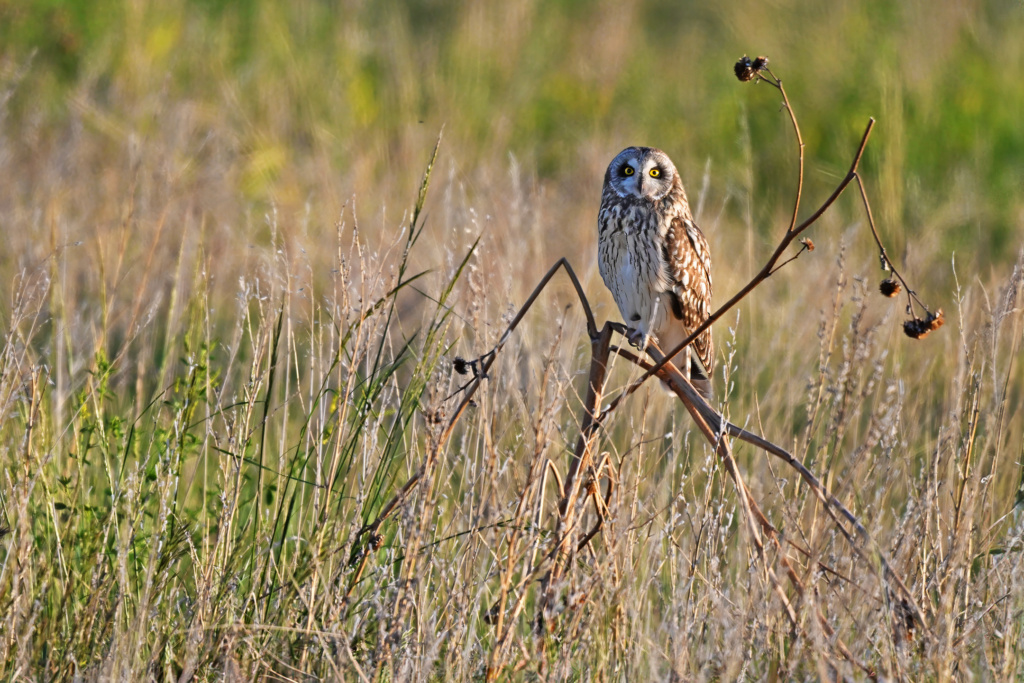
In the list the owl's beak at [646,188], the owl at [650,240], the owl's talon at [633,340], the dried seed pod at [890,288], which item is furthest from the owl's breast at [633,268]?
the dried seed pod at [890,288]

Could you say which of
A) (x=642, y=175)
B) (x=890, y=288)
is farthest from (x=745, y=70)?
(x=642, y=175)

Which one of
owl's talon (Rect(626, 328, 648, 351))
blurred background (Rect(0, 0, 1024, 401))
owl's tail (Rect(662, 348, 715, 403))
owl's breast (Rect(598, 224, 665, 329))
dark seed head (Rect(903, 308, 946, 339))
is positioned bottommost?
dark seed head (Rect(903, 308, 946, 339))

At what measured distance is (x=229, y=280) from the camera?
504 cm

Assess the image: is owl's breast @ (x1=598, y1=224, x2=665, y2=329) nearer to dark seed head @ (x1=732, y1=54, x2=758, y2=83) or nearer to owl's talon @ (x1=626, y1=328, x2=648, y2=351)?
owl's talon @ (x1=626, y1=328, x2=648, y2=351)

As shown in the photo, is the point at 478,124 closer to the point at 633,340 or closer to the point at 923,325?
the point at 633,340

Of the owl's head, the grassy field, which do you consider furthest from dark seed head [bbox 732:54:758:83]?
the owl's head

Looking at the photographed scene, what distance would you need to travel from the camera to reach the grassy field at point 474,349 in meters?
1.78

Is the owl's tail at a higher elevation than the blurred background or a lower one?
lower

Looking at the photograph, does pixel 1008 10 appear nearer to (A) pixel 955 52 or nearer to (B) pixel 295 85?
(A) pixel 955 52

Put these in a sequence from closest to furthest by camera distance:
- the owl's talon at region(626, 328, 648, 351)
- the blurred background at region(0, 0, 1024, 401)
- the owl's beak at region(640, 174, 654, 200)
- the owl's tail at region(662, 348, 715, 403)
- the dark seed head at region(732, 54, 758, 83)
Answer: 1. the dark seed head at region(732, 54, 758, 83)
2. the owl's talon at region(626, 328, 648, 351)
3. the owl's tail at region(662, 348, 715, 403)
4. the owl's beak at region(640, 174, 654, 200)
5. the blurred background at region(0, 0, 1024, 401)

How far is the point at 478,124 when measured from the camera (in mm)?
6887

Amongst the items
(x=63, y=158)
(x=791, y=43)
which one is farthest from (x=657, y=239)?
(x=791, y=43)

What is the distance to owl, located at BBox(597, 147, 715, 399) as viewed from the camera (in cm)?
299

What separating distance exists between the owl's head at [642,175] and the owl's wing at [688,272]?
104mm
